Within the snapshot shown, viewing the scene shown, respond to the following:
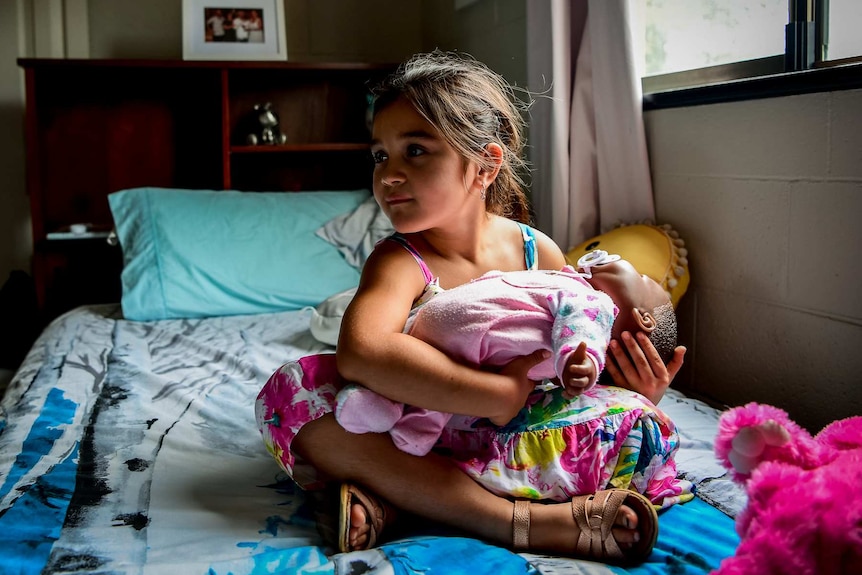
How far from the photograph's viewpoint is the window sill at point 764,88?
1.39 m

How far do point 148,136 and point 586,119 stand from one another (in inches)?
59.9

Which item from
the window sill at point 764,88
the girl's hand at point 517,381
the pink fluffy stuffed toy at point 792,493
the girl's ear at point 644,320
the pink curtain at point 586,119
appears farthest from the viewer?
the pink curtain at point 586,119

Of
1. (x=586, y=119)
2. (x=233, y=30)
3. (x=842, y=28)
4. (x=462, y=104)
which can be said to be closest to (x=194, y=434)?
(x=462, y=104)

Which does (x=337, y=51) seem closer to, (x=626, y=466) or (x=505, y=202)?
(x=505, y=202)

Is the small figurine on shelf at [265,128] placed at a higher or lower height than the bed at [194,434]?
higher

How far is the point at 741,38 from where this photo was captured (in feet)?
6.07

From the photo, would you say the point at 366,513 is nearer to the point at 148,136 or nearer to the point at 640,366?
the point at 640,366

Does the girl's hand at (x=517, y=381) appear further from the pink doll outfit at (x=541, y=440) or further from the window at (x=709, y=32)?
the window at (x=709, y=32)

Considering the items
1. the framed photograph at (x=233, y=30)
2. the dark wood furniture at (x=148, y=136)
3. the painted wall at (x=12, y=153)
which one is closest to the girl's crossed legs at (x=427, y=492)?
the dark wood furniture at (x=148, y=136)

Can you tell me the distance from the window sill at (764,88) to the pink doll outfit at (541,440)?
0.67 meters

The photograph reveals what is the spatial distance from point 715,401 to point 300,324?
1029 millimetres

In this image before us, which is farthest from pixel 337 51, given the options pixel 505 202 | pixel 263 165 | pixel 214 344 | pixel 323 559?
pixel 323 559

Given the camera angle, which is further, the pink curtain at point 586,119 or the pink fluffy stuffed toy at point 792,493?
the pink curtain at point 586,119

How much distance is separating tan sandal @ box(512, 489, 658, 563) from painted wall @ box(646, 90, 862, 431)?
0.63 meters
